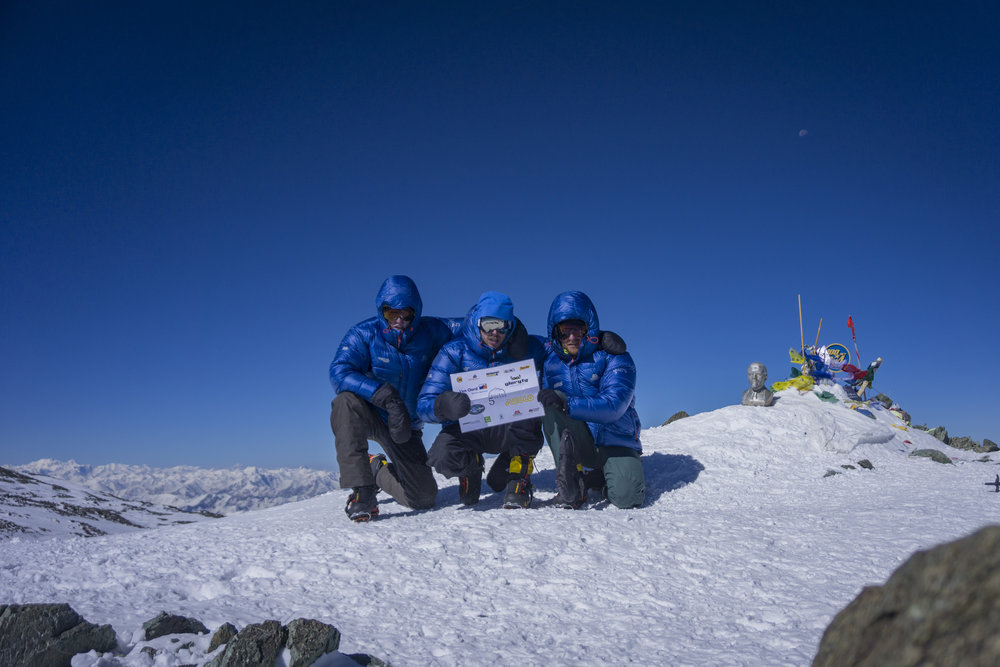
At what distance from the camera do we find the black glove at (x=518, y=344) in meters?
5.18

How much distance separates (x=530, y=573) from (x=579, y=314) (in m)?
2.58

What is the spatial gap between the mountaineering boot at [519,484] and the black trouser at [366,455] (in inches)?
31.4

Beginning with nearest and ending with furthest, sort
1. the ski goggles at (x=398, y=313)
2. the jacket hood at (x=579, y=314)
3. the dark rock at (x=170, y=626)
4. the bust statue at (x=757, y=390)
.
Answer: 1. the dark rock at (x=170, y=626)
2. the ski goggles at (x=398, y=313)
3. the jacket hood at (x=579, y=314)
4. the bust statue at (x=757, y=390)

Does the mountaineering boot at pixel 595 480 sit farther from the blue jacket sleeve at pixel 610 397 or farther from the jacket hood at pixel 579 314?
the jacket hood at pixel 579 314

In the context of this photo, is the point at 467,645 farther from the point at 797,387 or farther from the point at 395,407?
the point at 797,387

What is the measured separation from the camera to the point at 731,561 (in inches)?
135

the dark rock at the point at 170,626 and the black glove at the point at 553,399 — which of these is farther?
the black glove at the point at 553,399

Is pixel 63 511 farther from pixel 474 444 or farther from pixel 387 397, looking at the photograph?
pixel 474 444

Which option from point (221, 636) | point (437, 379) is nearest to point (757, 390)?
point (437, 379)

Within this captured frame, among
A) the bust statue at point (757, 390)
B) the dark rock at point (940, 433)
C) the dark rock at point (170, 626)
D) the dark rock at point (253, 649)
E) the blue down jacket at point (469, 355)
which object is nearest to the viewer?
the dark rock at point (253, 649)

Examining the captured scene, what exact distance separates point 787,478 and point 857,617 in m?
6.23

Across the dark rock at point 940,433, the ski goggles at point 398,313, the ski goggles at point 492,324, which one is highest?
the ski goggles at point 398,313

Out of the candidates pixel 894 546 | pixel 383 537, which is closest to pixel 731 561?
pixel 894 546

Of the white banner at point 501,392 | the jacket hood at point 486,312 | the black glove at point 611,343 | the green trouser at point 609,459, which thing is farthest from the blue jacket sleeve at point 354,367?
the black glove at point 611,343
